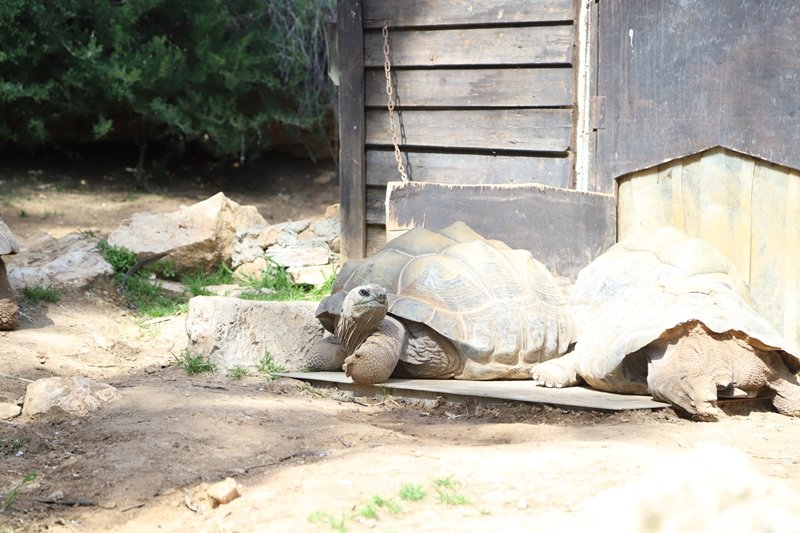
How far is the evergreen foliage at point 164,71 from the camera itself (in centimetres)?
959

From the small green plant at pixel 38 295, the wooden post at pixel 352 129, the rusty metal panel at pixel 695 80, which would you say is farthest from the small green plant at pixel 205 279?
the rusty metal panel at pixel 695 80

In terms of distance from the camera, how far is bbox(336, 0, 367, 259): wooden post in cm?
679

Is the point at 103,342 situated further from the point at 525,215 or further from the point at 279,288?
the point at 525,215

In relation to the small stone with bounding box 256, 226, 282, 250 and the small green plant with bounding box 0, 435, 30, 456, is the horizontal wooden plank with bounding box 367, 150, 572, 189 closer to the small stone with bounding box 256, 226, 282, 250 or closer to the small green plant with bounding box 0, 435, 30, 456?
the small stone with bounding box 256, 226, 282, 250

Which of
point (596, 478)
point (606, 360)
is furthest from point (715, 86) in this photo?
point (596, 478)

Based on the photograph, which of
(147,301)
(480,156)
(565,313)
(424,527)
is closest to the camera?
(424,527)

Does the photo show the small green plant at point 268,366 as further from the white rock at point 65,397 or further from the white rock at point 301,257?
the white rock at point 301,257

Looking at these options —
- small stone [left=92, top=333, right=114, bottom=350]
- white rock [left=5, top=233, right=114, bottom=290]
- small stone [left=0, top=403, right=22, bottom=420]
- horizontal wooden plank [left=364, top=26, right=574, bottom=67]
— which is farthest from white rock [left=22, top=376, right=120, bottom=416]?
horizontal wooden plank [left=364, top=26, right=574, bottom=67]

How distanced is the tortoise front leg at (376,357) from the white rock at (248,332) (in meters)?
0.56

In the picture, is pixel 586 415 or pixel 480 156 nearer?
pixel 586 415

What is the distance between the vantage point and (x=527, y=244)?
20.1 ft

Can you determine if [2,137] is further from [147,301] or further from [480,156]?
[480,156]

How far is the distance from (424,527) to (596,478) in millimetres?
698

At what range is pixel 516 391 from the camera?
5.00m
